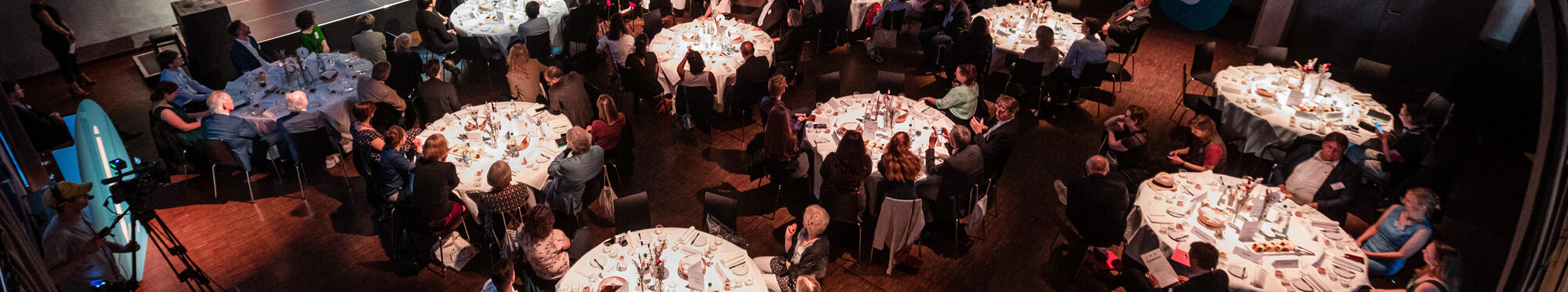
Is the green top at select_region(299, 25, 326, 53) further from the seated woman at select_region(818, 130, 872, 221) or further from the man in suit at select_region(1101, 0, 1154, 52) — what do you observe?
the man in suit at select_region(1101, 0, 1154, 52)

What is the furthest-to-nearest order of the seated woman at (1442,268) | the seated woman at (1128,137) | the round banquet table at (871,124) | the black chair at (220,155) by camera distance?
the black chair at (220,155) → the round banquet table at (871,124) → the seated woman at (1128,137) → the seated woman at (1442,268)

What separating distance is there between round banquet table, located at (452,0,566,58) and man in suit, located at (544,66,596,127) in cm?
208

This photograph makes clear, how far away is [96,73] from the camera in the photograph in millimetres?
9680

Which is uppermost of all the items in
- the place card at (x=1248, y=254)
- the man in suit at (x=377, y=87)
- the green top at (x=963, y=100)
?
the man in suit at (x=377, y=87)

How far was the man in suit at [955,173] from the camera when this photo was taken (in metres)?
5.95

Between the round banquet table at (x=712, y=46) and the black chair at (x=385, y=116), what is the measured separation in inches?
101

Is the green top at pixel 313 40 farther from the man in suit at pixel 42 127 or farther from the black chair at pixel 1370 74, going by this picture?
the black chair at pixel 1370 74

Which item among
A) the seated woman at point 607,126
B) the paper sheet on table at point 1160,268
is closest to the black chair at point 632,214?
the seated woman at point 607,126

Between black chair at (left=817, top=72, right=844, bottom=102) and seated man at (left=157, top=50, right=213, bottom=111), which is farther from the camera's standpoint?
black chair at (left=817, top=72, right=844, bottom=102)

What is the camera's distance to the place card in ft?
17.0

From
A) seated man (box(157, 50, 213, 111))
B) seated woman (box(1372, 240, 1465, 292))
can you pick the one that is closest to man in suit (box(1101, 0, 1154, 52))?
seated woman (box(1372, 240, 1465, 292))

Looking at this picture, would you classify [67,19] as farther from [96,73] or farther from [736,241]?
[736,241]

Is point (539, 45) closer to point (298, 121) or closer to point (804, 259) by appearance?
point (298, 121)

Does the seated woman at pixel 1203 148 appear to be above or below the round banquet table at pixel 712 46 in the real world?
below
